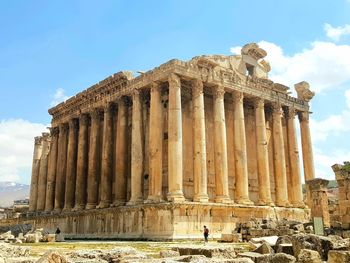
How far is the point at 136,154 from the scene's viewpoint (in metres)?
26.1

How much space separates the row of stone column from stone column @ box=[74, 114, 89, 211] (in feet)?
0.22

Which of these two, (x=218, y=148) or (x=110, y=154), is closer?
(x=218, y=148)

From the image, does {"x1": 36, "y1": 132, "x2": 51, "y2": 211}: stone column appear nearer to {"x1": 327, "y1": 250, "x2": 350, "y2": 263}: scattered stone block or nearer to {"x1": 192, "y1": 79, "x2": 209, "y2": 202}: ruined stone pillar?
{"x1": 192, "y1": 79, "x2": 209, "y2": 202}: ruined stone pillar

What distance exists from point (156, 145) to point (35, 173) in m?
20.9

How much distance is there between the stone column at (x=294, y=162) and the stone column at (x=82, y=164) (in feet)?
52.9

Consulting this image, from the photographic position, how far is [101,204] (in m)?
28.6

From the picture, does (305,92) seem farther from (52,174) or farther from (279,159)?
(52,174)

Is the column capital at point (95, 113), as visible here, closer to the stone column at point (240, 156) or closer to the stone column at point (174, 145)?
the stone column at point (174, 145)

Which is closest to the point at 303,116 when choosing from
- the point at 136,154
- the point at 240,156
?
the point at 240,156

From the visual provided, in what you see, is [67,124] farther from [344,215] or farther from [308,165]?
[344,215]

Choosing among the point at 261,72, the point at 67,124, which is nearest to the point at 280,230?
the point at 261,72

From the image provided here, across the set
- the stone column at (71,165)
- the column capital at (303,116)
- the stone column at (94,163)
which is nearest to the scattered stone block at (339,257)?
the stone column at (94,163)

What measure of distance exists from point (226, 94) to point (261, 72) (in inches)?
175

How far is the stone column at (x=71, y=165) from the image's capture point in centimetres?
3303
